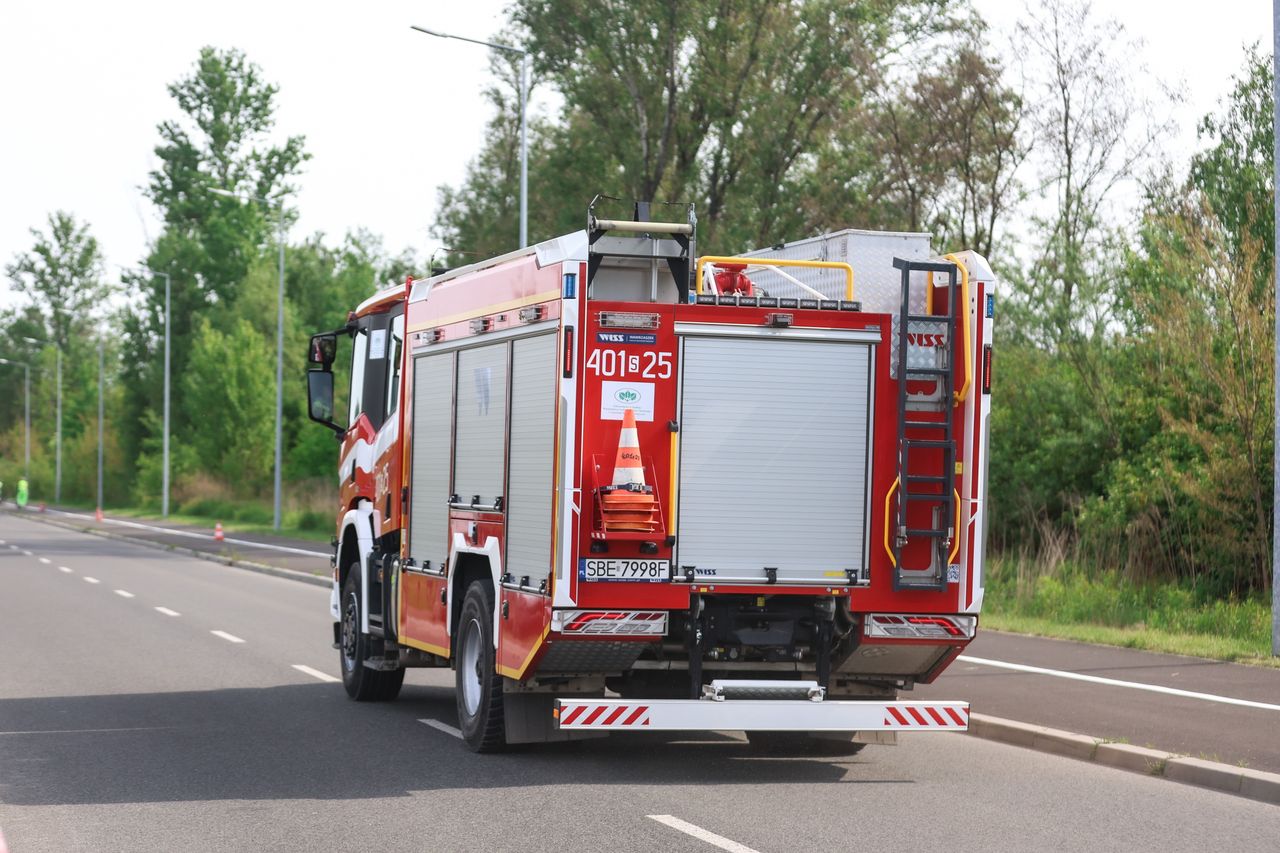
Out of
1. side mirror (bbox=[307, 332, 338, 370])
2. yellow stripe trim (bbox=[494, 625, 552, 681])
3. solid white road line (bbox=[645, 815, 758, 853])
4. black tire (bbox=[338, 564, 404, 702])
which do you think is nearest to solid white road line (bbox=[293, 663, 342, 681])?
black tire (bbox=[338, 564, 404, 702])

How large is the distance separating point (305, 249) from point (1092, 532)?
225 feet

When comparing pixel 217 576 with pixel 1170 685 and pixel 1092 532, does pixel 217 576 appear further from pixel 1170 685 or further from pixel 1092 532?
pixel 1170 685

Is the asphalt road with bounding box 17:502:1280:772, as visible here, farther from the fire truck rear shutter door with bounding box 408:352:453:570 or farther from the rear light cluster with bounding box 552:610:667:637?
the fire truck rear shutter door with bounding box 408:352:453:570

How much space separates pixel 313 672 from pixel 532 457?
664cm

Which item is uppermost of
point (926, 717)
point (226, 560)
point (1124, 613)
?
point (926, 717)

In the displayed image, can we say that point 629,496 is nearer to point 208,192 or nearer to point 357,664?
point 357,664

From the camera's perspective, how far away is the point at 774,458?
390 inches

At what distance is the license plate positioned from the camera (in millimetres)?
9508

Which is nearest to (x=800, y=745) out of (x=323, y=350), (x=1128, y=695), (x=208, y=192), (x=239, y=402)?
(x=1128, y=695)

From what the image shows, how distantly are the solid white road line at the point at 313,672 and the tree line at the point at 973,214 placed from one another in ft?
13.4

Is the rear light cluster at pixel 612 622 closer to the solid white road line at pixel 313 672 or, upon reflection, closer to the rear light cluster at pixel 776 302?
the rear light cluster at pixel 776 302

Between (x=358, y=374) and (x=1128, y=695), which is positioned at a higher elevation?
(x=358, y=374)

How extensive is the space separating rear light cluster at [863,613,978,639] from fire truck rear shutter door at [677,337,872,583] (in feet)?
1.14

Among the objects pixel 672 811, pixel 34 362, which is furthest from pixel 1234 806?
pixel 34 362
